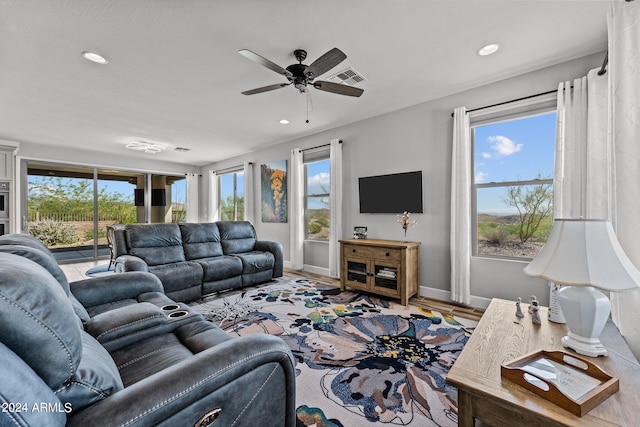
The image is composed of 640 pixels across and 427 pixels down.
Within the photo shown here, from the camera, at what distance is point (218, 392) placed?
35.2 inches

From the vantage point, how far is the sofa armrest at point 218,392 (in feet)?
2.47

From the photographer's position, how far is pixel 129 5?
6.45 feet

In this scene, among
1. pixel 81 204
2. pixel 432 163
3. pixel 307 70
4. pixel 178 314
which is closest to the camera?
pixel 178 314

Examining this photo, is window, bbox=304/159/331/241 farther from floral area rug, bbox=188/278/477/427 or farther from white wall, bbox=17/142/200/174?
white wall, bbox=17/142/200/174

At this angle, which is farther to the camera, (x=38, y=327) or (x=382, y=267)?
(x=382, y=267)

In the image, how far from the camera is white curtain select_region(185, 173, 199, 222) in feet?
26.1

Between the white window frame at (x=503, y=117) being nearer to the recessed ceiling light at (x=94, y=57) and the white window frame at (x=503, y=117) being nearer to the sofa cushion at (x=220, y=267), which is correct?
the sofa cushion at (x=220, y=267)

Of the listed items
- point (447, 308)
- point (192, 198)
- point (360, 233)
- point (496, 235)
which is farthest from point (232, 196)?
point (496, 235)

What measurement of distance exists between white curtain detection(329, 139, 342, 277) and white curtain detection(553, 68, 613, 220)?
2723mm

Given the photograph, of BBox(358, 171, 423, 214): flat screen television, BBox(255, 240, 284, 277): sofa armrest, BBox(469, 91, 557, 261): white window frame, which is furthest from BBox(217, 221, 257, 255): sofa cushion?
BBox(469, 91, 557, 261): white window frame

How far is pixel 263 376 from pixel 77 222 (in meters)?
7.54

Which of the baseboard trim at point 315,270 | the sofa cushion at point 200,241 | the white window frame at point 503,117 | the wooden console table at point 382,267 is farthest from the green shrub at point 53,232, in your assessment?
the white window frame at point 503,117

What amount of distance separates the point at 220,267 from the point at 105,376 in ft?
9.84

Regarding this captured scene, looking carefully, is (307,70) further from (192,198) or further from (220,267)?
(192,198)
